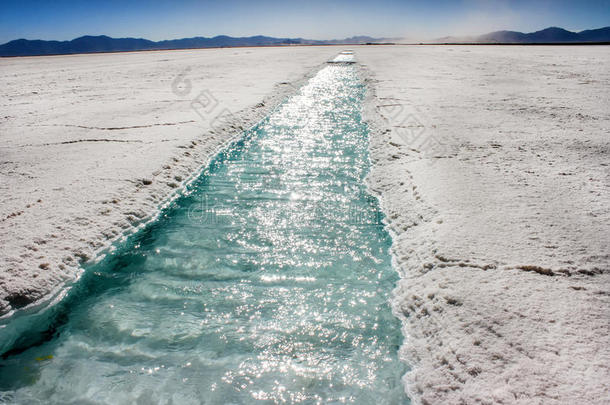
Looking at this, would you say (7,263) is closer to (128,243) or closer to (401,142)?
(128,243)

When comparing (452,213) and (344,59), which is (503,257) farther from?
(344,59)

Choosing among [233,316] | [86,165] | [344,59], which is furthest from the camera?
[344,59]

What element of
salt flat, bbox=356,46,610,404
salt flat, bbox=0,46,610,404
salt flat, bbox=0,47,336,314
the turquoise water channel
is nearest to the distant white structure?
salt flat, bbox=0,47,336,314

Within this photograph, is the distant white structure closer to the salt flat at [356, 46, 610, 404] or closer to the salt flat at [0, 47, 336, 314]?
the salt flat at [0, 47, 336, 314]

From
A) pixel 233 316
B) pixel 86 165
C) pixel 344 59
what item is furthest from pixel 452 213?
pixel 344 59

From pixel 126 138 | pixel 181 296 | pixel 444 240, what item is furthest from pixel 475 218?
pixel 126 138

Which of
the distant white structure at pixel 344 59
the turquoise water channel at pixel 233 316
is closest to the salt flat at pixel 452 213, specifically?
the turquoise water channel at pixel 233 316
